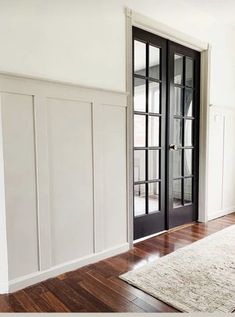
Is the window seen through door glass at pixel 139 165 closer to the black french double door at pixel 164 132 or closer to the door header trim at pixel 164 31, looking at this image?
the black french double door at pixel 164 132

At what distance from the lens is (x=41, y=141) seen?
1919mm

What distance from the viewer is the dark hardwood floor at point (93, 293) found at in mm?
1607

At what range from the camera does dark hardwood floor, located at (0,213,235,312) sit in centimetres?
161

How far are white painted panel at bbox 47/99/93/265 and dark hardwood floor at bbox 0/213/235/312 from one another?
0.20 m

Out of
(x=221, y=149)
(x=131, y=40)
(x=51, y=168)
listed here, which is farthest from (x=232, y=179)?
(x=51, y=168)

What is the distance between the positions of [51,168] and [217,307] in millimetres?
1498

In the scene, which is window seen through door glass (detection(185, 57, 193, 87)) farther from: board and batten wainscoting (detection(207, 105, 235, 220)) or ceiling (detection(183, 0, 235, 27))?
ceiling (detection(183, 0, 235, 27))

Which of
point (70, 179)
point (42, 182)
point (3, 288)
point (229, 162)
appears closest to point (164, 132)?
point (70, 179)

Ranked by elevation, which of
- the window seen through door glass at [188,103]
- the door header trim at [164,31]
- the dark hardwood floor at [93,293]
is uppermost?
the door header trim at [164,31]

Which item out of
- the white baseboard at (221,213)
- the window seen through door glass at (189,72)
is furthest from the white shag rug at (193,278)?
the window seen through door glass at (189,72)

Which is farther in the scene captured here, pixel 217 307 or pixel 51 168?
pixel 51 168

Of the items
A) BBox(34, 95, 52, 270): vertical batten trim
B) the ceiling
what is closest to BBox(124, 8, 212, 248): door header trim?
the ceiling

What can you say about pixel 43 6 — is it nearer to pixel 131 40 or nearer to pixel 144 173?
pixel 131 40

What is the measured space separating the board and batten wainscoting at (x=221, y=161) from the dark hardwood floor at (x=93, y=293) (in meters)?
1.47
